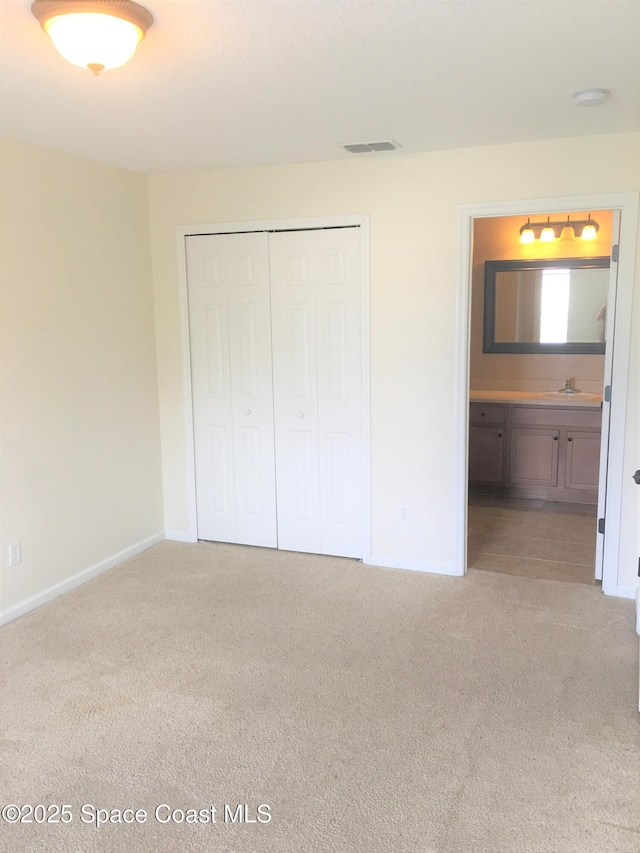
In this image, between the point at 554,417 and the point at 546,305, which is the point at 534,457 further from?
the point at 546,305

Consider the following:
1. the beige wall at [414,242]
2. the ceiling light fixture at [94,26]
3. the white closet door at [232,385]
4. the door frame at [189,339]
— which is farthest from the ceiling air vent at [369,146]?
the ceiling light fixture at [94,26]

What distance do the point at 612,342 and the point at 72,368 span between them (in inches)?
114

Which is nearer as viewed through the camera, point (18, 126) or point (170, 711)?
point (170, 711)

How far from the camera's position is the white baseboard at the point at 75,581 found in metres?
3.44

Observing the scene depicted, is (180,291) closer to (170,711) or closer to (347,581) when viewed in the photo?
(347,581)

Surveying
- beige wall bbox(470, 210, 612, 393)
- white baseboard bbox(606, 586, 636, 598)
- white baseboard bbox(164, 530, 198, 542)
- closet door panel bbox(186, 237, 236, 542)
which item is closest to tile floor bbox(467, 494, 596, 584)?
white baseboard bbox(606, 586, 636, 598)

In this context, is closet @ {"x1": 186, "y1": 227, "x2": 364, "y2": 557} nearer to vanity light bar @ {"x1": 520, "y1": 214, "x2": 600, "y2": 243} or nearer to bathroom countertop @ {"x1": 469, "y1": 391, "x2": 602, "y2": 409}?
bathroom countertop @ {"x1": 469, "y1": 391, "x2": 602, "y2": 409}

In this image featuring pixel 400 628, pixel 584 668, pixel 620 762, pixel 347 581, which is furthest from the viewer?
pixel 347 581

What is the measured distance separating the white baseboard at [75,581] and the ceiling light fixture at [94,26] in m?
2.65

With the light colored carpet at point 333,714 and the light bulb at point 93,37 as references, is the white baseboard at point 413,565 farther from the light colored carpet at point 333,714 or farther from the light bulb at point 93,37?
the light bulb at point 93,37

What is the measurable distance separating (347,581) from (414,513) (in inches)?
22.2

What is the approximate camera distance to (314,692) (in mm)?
2725

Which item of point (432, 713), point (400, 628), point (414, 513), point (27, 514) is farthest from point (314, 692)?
point (27, 514)

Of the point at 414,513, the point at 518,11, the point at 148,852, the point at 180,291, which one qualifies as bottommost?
the point at 148,852
